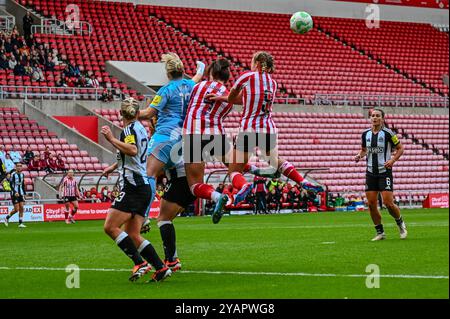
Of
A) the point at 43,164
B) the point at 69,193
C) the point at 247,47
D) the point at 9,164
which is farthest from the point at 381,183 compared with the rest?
the point at 247,47

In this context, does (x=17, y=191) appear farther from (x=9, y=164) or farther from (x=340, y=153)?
(x=340, y=153)

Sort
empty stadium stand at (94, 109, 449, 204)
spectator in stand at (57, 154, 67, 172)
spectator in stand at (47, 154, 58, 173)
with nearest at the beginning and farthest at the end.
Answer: spectator in stand at (47, 154, 58, 173), spectator in stand at (57, 154, 67, 172), empty stadium stand at (94, 109, 449, 204)

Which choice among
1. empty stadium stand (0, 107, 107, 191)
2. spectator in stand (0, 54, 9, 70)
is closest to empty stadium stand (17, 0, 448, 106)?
spectator in stand (0, 54, 9, 70)

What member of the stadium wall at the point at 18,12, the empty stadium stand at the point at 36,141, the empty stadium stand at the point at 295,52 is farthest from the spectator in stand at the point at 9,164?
the empty stadium stand at the point at 295,52

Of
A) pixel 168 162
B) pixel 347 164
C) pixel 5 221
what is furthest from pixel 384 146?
pixel 347 164

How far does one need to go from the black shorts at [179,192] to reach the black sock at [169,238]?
1.13ft

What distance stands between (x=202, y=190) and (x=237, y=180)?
1.00m

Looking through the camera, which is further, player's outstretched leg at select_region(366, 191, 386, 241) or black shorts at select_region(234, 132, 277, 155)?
player's outstretched leg at select_region(366, 191, 386, 241)

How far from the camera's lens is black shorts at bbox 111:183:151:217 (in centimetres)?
1090

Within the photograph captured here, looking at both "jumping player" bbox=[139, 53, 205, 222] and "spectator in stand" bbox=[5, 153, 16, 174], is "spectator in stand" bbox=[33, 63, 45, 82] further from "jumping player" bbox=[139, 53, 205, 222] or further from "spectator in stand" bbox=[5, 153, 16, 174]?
"jumping player" bbox=[139, 53, 205, 222]

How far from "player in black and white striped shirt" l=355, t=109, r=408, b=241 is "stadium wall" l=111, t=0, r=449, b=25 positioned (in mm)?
34774

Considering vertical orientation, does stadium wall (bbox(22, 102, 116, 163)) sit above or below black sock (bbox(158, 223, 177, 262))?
below

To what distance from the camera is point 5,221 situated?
3084 cm

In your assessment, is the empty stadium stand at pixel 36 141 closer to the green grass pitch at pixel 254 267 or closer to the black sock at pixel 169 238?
the green grass pitch at pixel 254 267
